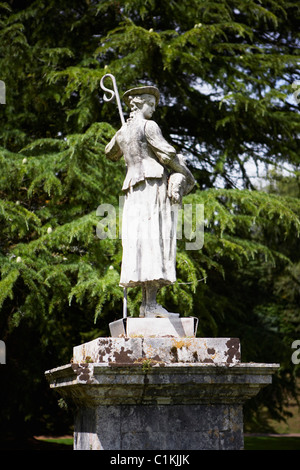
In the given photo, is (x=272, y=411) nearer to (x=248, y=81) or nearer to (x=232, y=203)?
(x=232, y=203)

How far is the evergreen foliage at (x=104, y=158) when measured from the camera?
290 inches

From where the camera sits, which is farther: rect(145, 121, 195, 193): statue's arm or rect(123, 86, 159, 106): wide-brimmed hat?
rect(123, 86, 159, 106): wide-brimmed hat

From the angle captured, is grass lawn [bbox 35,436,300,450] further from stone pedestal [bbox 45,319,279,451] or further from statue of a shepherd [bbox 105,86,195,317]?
stone pedestal [bbox 45,319,279,451]

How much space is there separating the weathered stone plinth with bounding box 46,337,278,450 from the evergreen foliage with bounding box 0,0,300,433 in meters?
3.08

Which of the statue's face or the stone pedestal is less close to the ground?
the statue's face

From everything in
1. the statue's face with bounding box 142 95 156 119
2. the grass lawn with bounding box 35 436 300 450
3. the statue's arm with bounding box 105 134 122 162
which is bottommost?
the grass lawn with bounding box 35 436 300 450

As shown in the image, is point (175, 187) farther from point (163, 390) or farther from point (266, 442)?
point (266, 442)

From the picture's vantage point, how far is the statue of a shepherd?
423cm

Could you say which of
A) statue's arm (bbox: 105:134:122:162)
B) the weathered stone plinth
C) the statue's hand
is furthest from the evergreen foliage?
the weathered stone plinth

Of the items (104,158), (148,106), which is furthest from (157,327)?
(104,158)

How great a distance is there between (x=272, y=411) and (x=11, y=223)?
5.26 meters

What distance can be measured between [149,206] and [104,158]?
12.2ft

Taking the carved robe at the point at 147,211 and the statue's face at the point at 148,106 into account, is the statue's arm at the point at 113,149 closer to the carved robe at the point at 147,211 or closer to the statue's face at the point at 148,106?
the carved robe at the point at 147,211

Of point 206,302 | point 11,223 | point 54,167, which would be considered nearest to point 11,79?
point 54,167
